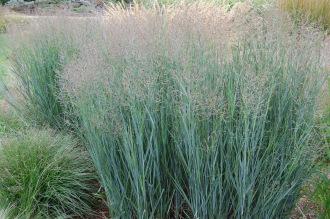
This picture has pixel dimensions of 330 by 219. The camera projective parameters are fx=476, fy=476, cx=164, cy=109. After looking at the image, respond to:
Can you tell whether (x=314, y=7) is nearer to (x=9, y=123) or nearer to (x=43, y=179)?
(x=9, y=123)

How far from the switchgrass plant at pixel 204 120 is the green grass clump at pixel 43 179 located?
605 millimetres

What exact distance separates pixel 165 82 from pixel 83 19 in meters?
2.67

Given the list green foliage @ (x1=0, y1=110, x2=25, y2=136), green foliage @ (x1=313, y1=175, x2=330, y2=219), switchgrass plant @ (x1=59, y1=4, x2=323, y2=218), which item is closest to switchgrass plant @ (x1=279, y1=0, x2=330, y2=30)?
green foliage @ (x1=0, y1=110, x2=25, y2=136)

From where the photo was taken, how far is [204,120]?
2480 millimetres

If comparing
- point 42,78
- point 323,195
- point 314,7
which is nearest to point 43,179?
point 42,78

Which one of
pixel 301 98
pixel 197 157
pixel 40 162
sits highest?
pixel 301 98

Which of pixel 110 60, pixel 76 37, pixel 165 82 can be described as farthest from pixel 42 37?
pixel 165 82

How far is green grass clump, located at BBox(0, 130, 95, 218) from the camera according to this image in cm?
319

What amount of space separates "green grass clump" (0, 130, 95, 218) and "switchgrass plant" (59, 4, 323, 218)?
605 millimetres

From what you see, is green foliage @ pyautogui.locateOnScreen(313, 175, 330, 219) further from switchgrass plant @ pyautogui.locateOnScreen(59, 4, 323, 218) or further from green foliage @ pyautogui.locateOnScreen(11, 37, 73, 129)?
green foliage @ pyautogui.locateOnScreen(11, 37, 73, 129)

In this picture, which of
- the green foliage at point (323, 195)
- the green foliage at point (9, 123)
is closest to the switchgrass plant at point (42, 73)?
the green foliage at point (9, 123)

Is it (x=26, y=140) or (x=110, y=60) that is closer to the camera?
(x=110, y=60)

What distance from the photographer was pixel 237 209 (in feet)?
8.41

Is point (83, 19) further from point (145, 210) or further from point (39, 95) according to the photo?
point (145, 210)
